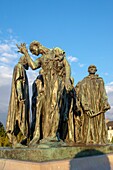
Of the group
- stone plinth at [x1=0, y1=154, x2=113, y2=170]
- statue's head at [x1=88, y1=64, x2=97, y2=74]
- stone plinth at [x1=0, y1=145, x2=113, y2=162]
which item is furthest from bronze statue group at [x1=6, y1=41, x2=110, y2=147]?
stone plinth at [x1=0, y1=154, x2=113, y2=170]

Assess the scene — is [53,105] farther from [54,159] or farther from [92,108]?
[92,108]

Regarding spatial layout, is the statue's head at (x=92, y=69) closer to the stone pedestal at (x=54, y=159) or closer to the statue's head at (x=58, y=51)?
the statue's head at (x=58, y=51)

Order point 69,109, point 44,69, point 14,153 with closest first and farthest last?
point 14,153
point 44,69
point 69,109

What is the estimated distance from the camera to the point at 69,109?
29.9 feet

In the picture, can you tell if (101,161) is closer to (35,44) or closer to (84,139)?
(84,139)

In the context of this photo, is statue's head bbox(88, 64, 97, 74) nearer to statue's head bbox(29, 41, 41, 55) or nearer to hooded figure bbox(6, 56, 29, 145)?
statue's head bbox(29, 41, 41, 55)

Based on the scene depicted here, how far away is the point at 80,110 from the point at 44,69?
2.46m

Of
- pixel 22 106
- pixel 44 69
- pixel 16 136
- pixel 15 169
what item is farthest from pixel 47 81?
pixel 15 169

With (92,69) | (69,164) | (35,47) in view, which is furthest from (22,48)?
(69,164)

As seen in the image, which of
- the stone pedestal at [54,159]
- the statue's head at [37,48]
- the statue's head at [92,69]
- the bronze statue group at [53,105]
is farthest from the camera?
the statue's head at [92,69]

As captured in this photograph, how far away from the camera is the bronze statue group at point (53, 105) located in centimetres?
732

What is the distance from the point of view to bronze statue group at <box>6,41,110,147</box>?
732 centimetres

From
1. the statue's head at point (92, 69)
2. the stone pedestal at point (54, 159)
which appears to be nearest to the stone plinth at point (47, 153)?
the stone pedestal at point (54, 159)

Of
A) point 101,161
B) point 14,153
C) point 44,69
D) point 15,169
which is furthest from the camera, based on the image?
point 44,69
